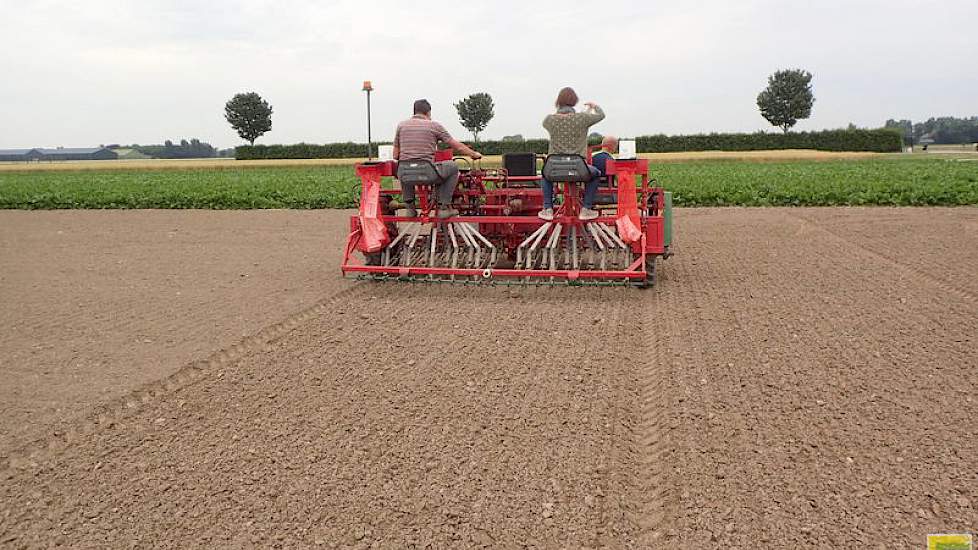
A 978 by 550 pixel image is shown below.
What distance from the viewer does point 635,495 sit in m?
3.82

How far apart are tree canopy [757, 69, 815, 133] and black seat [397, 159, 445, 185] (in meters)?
85.9

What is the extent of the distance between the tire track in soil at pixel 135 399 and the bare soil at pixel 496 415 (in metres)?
0.02

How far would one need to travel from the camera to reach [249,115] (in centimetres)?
8838

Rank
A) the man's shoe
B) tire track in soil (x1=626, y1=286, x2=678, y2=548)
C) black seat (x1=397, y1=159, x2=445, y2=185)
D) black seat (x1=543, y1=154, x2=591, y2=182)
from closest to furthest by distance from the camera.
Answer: tire track in soil (x1=626, y1=286, x2=678, y2=548) → black seat (x1=543, y1=154, x2=591, y2=182) → the man's shoe → black seat (x1=397, y1=159, x2=445, y2=185)

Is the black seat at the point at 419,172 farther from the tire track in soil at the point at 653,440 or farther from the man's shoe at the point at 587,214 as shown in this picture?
the tire track in soil at the point at 653,440

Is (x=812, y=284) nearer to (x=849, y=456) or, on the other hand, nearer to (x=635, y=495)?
(x=849, y=456)

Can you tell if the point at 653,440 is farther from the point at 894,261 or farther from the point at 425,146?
the point at 894,261

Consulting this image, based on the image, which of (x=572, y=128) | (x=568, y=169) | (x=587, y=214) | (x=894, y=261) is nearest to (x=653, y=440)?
(x=568, y=169)

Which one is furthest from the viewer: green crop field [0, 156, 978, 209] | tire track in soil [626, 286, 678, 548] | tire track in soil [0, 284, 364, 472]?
green crop field [0, 156, 978, 209]

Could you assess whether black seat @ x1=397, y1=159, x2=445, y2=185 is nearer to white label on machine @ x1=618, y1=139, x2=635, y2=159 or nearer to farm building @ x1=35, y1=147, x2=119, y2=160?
white label on machine @ x1=618, y1=139, x2=635, y2=159

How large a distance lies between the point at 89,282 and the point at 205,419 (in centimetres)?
620

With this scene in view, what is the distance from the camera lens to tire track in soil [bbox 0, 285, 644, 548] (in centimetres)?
361

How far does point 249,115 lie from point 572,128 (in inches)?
3357

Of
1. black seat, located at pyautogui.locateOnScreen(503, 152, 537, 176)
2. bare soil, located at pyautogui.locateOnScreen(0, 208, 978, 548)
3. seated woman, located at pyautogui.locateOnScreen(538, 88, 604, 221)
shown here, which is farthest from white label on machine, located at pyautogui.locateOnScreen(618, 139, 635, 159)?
black seat, located at pyautogui.locateOnScreen(503, 152, 537, 176)
